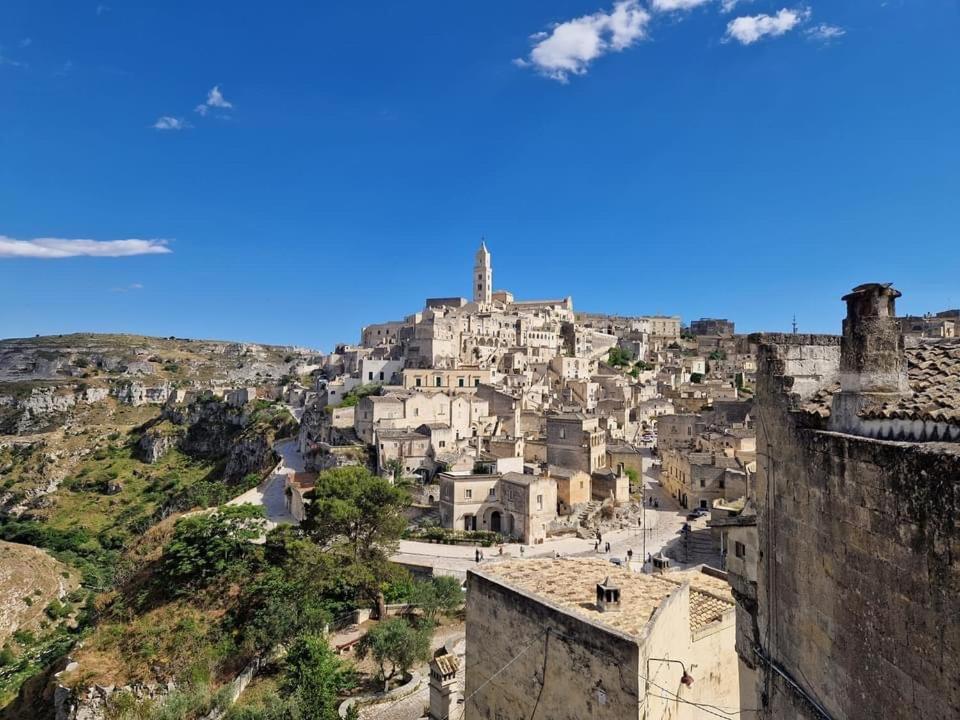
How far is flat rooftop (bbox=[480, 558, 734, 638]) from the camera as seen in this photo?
8.62 metres

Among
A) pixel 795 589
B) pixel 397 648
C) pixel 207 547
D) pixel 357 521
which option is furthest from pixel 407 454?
pixel 795 589

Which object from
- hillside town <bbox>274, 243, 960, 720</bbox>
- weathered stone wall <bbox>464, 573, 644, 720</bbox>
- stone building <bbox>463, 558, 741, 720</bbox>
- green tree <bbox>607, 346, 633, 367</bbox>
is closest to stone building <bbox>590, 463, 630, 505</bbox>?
hillside town <bbox>274, 243, 960, 720</bbox>

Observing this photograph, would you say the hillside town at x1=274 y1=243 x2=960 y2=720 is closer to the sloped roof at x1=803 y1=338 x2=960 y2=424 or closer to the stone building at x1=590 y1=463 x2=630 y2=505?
the sloped roof at x1=803 y1=338 x2=960 y2=424

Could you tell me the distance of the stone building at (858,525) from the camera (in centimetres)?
368

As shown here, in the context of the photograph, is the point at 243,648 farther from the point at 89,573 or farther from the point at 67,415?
the point at 67,415

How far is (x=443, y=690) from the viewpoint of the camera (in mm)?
12578

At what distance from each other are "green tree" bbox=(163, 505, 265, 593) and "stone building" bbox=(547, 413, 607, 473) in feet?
65.5

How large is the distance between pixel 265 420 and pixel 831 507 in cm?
7074

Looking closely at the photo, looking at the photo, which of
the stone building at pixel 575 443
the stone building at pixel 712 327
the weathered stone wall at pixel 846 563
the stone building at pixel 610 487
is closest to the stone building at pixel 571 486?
the stone building at pixel 610 487

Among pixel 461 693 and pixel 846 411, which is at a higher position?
Answer: pixel 846 411

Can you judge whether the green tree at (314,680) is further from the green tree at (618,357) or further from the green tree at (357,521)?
the green tree at (618,357)

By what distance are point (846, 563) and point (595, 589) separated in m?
5.94

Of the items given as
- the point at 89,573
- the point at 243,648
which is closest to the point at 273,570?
the point at 243,648

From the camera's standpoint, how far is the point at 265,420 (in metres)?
69.0
